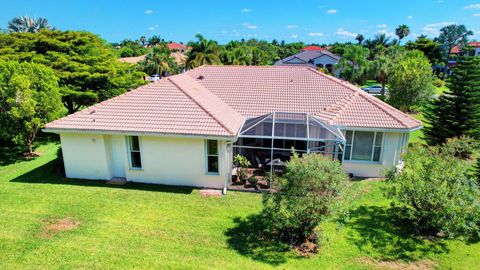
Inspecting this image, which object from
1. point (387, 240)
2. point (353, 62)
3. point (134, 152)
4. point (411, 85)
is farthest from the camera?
point (353, 62)

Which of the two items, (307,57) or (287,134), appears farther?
(307,57)

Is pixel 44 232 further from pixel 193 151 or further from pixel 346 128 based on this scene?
pixel 346 128

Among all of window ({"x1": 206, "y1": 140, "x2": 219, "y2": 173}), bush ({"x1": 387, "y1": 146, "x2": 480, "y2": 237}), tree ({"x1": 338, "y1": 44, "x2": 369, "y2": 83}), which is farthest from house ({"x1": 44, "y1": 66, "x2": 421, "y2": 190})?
tree ({"x1": 338, "y1": 44, "x2": 369, "y2": 83})

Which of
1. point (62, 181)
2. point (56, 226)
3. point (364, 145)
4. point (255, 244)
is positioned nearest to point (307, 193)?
point (255, 244)

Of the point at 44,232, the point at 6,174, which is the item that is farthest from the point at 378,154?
the point at 6,174

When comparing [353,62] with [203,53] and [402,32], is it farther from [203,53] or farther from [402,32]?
[402,32]

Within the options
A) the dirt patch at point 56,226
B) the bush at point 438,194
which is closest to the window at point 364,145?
the bush at point 438,194

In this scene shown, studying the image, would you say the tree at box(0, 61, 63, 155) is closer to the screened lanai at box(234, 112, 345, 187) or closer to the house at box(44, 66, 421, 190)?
the house at box(44, 66, 421, 190)

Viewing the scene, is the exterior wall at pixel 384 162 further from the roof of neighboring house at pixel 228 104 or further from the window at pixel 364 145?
the roof of neighboring house at pixel 228 104
